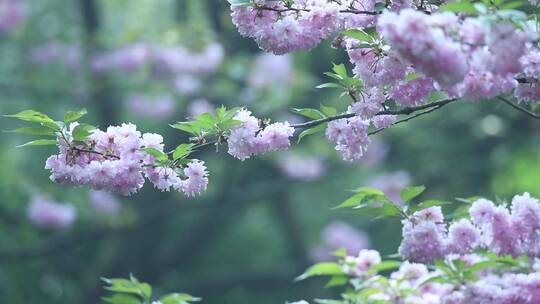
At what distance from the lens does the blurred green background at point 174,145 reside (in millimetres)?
9672

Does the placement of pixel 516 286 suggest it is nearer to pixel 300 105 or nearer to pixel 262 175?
pixel 300 105

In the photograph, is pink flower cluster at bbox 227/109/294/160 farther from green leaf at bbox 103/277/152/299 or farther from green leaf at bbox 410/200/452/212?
green leaf at bbox 103/277/152/299

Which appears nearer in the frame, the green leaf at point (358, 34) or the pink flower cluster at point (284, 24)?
the green leaf at point (358, 34)

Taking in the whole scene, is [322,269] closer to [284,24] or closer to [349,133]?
[349,133]

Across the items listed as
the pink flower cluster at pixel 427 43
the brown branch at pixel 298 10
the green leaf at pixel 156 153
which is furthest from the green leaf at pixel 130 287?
the pink flower cluster at pixel 427 43

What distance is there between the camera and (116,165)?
290 cm

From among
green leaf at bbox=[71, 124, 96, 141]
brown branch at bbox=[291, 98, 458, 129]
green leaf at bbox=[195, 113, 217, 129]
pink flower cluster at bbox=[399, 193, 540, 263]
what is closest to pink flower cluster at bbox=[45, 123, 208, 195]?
green leaf at bbox=[71, 124, 96, 141]

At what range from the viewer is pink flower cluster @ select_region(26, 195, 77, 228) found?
9195mm

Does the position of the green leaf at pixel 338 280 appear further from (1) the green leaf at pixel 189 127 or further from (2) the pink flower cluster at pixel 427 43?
(2) the pink flower cluster at pixel 427 43

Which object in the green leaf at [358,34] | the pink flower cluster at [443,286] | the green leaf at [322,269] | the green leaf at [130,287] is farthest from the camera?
the green leaf at [322,269]

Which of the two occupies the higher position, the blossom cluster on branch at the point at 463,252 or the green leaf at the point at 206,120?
the green leaf at the point at 206,120

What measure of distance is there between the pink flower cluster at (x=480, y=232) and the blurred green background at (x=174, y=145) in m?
5.91

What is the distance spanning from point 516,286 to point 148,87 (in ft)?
25.2

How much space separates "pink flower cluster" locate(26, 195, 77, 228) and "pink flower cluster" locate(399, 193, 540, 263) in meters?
6.60
